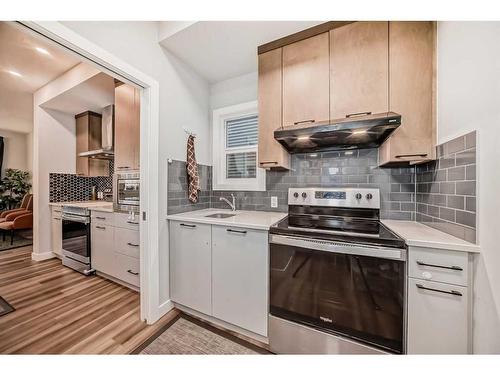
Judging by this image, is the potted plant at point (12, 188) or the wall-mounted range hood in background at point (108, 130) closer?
the wall-mounted range hood in background at point (108, 130)

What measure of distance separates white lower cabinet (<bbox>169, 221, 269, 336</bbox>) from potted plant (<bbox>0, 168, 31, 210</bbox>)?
19.7 ft

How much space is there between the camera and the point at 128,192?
89.0 inches

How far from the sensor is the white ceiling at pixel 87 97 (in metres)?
2.55

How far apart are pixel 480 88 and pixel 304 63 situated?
112 centimetres

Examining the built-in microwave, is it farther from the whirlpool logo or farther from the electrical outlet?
the whirlpool logo

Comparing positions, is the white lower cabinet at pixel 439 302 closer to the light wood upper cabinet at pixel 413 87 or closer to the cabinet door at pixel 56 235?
the light wood upper cabinet at pixel 413 87

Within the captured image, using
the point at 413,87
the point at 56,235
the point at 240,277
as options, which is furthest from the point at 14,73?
the point at 413,87

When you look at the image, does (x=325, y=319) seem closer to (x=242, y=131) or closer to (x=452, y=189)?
(x=452, y=189)

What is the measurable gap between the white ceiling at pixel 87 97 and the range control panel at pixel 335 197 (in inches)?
107

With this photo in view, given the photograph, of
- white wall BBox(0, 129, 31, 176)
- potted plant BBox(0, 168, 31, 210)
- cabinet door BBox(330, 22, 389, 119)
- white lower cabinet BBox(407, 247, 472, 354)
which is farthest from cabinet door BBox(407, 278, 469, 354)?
white wall BBox(0, 129, 31, 176)

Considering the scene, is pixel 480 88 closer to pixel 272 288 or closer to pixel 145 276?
pixel 272 288

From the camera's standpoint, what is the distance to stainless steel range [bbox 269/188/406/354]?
3.56 ft

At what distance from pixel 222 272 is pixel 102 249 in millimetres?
1854

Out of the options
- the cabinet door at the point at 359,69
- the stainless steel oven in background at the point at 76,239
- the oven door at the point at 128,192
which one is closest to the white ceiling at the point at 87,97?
the oven door at the point at 128,192
